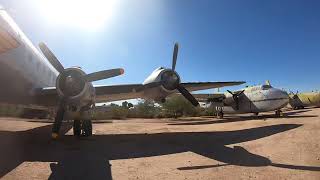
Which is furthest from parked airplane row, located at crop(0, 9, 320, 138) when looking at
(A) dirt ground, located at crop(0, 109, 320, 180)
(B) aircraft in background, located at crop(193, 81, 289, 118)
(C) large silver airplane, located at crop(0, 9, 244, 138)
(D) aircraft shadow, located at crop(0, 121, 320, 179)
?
Result: (B) aircraft in background, located at crop(193, 81, 289, 118)

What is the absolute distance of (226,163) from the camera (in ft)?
28.2

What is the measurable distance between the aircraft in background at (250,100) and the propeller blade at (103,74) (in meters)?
21.4

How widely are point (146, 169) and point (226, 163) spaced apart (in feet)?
7.47

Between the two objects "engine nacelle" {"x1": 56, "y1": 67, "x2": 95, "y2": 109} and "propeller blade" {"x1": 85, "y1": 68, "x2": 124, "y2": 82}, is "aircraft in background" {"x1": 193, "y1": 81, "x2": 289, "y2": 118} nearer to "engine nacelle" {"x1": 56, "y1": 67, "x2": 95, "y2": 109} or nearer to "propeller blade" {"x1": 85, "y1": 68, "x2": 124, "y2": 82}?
"propeller blade" {"x1": 85, "y1": 68, "x2": 124, "y2": 82}

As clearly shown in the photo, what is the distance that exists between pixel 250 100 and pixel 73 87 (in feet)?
81.0

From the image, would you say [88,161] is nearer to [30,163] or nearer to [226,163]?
[30,163]

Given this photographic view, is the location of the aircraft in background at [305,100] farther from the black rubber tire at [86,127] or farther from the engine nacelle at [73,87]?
the engine nacelle at [73,87]

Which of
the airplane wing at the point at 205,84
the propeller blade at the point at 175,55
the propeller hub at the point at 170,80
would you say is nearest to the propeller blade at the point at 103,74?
the propeller hub at the point at 170,80

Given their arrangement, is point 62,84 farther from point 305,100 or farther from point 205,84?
point 305,100

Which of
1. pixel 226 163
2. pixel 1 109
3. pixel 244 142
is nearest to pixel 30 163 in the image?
pixel 226 163

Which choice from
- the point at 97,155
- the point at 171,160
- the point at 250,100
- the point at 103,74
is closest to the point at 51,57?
the point at 103,74

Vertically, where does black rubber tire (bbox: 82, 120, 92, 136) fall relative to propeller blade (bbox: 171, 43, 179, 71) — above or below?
below

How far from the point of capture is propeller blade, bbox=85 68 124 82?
13.5m

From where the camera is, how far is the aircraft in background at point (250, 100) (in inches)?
1198
